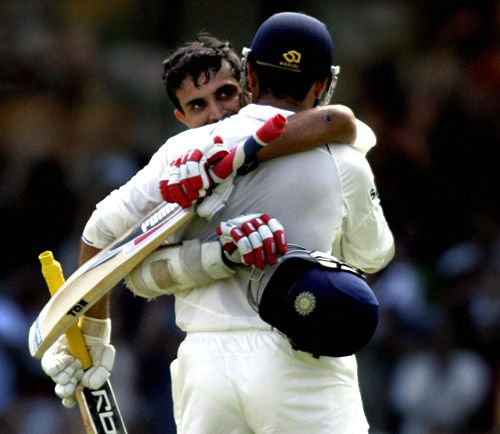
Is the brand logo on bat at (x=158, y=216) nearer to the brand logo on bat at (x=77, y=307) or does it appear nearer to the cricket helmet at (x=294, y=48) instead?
the brand logo on bat at (x=77, y=307)

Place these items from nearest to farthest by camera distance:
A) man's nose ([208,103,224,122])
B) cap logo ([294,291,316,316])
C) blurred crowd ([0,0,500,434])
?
cap logo ([294,291,316,316]) → man's nose ([208,103,224,122]) → blurred crowd ([0,0,500,434])

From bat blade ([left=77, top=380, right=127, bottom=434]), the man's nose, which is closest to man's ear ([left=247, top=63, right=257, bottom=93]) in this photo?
the man's nose

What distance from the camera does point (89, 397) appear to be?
3.85 meters

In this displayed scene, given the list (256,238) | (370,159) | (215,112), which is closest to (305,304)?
(256,238)

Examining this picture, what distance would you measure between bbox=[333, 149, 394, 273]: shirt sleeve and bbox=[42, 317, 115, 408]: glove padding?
71 cm

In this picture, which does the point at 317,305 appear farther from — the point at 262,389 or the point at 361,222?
the point at 361,222

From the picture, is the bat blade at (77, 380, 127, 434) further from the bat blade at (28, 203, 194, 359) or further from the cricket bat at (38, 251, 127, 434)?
the bat blade at (28, 203, 194, 359)

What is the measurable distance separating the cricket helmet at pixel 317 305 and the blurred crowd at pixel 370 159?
143 inches

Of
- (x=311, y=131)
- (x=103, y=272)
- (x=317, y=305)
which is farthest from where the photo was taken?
(x=103, y=272)

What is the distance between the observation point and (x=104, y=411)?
3869 millimetres

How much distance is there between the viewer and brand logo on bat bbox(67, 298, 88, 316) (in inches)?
144

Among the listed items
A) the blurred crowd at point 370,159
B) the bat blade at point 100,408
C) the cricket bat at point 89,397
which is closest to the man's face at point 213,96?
the cricket bat at point 89,397

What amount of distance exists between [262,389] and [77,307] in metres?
0.58

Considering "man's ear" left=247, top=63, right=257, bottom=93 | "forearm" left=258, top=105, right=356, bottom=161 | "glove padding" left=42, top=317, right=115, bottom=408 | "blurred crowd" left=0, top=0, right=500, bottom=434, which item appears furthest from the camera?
"blurred crowd" left=0, top=0, right=500, bottom=434
